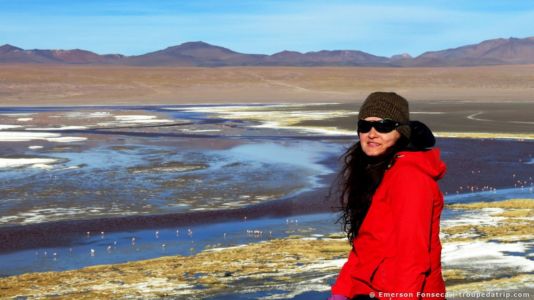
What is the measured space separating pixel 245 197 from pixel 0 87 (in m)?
58.3

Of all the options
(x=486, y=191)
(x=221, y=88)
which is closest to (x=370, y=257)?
(x=486, y=191)

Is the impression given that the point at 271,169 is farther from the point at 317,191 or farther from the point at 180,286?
the point at 180,286

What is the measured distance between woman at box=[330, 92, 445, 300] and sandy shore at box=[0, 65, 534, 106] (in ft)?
178

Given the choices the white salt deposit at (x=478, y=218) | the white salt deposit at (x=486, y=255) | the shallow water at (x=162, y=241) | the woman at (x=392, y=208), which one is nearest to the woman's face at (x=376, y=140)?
the woman at (x=392, y=208)

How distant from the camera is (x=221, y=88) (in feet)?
249

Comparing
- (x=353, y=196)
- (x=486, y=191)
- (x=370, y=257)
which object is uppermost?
(x=353, y=196)

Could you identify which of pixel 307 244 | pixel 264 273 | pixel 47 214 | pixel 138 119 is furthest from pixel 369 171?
pixel 138 119

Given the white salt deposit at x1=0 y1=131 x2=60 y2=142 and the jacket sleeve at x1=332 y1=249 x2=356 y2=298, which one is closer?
the jacket sleeve at x1=332 y1=249 x2=356 y2=298

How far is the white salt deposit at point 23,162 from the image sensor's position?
17.9 m

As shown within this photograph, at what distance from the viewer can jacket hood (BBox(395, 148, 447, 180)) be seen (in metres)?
2.77

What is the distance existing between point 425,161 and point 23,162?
16.9 metres

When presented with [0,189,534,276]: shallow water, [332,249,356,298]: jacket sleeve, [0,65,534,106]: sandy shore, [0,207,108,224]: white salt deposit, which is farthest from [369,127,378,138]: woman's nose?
[0,65,534,106]: sandy shore

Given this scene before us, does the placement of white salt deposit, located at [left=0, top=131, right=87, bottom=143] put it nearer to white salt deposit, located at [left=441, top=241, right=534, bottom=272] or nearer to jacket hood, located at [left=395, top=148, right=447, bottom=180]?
white salt deposit, located at [left=441, top=241, right=534, bottom=272]

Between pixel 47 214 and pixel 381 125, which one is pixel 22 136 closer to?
pixel 47 214
